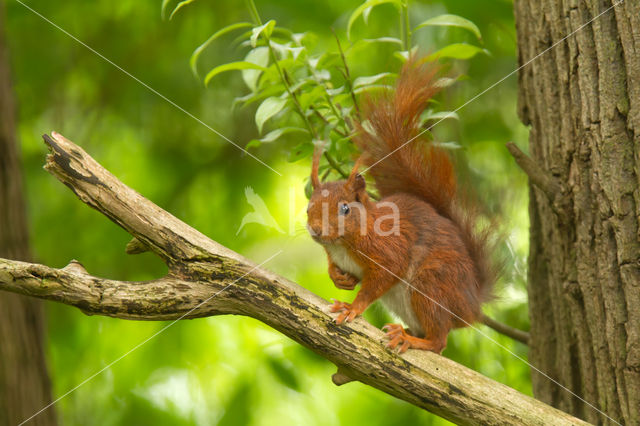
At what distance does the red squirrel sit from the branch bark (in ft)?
0.20

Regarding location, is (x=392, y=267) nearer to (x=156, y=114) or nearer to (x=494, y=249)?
(x=494, y=249)

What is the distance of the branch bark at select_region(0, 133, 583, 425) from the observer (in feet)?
3.60

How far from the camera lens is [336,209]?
4.07 ft

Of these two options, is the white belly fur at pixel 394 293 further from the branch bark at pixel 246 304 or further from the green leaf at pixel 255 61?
the green leaf at pixel 255 61

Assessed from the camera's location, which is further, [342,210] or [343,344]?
[342,210]

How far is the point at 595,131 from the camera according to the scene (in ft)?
3.87

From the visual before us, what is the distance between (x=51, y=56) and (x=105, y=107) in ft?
1.03

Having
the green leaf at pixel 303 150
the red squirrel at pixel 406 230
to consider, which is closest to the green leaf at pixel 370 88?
the red squirrel at pixel 406 230

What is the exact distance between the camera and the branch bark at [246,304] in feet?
3.60

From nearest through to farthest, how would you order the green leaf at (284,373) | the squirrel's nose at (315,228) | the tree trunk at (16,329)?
the squirrel's nose at (315,228) → the tree trunk at (16,329) → the green leaf at (284,373)

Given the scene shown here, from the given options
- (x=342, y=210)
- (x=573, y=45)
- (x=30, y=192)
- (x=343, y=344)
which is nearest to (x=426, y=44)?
(x=573, y=45)

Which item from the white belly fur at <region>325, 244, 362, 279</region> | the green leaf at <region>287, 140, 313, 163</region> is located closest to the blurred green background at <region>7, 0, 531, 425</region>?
the green leaf at <region>287, 140, 313, 163</region>

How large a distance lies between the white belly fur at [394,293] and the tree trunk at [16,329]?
107cm

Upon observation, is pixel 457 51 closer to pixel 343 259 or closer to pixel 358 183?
pixel 358 183
